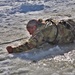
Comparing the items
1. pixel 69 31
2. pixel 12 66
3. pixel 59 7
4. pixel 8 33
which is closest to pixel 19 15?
pixel 59 7

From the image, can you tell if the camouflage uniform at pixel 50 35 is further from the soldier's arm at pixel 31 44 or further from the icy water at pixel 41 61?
the icy water at pixel 41 61

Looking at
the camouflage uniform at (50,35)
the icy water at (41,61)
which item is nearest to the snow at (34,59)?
the icy water at (41,61)

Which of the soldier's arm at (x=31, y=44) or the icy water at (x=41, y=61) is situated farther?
the soldier's arm at (x=31, y=44)

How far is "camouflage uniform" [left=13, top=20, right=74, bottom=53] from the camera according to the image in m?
4.45

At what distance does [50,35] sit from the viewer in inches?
183

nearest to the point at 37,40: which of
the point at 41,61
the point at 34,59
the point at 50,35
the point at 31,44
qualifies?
the point at 31,44

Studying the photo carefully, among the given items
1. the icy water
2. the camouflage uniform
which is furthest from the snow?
the camouflage uniform

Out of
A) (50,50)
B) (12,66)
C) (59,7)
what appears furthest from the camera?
(59,7)

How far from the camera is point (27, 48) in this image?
14.6 feet

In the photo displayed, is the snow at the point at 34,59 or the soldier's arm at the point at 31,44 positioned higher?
the soldier's arm at the point at 31,44

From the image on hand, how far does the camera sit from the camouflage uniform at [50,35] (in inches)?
175

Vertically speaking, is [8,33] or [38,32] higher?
[38,32]

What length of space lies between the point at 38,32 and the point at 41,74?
132 cm

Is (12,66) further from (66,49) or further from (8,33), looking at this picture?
(8,33)
